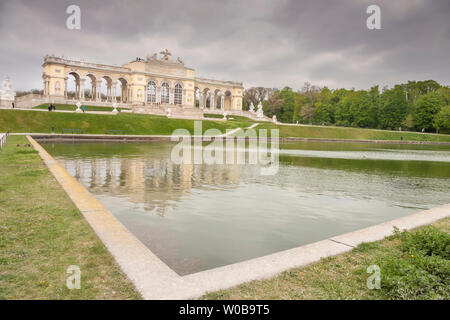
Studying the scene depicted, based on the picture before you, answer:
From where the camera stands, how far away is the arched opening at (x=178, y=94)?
83.8 metres

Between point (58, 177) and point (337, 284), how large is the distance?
371 inches

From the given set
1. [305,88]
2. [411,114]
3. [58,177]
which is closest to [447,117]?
[411,114]

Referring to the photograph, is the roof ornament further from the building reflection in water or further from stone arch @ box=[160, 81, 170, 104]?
the building reflection in water

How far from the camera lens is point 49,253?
15.4ft

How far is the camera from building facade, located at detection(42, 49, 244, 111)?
67.2m

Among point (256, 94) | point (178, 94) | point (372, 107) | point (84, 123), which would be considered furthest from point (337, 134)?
point (256, 94)

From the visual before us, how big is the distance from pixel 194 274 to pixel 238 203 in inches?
211

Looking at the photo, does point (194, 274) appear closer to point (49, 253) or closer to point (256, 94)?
point (49, 253)
